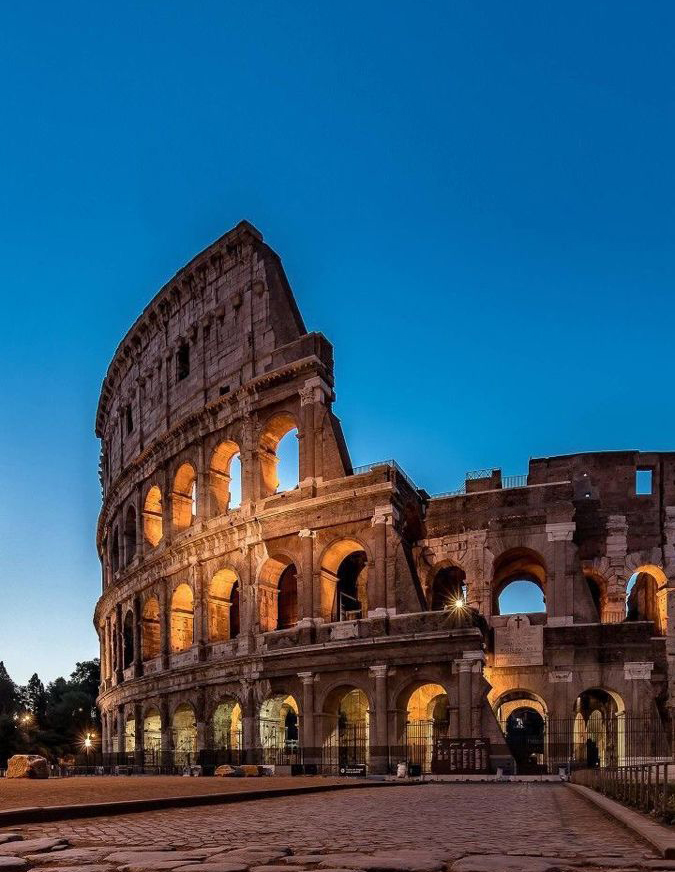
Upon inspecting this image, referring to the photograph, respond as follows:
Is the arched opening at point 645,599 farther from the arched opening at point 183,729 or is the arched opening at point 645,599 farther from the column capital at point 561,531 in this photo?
the arched opening at point 183,729

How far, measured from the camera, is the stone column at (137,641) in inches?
1351

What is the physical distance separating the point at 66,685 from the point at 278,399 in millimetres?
41941

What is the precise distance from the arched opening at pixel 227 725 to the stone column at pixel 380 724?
5.82 meters

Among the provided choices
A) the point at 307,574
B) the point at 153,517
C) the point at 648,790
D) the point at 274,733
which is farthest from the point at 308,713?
the point at 648,790

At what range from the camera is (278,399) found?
29875 millimetres

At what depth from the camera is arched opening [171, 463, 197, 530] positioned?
33.8 metres

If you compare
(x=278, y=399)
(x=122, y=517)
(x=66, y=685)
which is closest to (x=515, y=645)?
(x=278, y=399)

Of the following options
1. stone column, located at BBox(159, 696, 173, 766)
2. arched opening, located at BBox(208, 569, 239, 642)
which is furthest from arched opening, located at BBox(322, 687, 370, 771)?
stone column, located at BBox(159, 696, 173, 766)

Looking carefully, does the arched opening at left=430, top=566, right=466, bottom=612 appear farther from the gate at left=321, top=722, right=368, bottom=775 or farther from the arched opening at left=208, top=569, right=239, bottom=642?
the arched opening at left=208, top=569, right=239, bottom=642

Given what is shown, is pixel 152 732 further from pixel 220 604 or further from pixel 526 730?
pixel 526 730

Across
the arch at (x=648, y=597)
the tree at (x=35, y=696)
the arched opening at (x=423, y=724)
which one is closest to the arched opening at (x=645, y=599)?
the arch at (x=648, y=597)

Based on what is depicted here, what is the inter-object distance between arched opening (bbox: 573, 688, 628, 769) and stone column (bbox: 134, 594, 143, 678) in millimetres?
15862

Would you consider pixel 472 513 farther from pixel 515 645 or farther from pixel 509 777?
pixel 509 777

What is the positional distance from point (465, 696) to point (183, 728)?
11.8m
